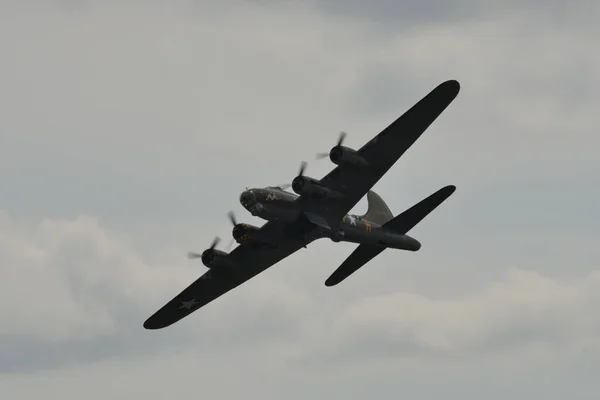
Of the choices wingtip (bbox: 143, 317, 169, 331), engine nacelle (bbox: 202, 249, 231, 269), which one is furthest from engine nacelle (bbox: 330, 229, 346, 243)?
wingtip (bbox: 143, 317, 169, 331)

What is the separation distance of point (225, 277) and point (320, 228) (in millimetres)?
9782

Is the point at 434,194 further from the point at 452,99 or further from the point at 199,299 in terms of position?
the point at 199,299

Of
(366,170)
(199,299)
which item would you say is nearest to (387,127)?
(366,170)

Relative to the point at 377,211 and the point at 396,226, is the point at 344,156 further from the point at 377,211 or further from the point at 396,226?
the point at 377,211

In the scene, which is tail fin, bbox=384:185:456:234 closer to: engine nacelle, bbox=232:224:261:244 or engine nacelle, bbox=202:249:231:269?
engine nacelle, bbox=232:224:261:244

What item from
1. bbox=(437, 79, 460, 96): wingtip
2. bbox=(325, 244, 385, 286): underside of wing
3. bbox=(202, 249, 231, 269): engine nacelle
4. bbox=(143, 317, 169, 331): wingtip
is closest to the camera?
bbox=(437, 79, 460, 96): wingtip

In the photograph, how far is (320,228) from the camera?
6625cm

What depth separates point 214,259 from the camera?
7131cm

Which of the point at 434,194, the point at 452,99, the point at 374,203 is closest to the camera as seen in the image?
the point at 452,99

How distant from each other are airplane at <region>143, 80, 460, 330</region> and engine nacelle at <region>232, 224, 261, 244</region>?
0.07ft

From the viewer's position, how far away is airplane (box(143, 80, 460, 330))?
63.2 meters

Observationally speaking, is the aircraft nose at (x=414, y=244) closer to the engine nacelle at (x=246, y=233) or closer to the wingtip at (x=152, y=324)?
the engine nacelle at (x=246, y=233)

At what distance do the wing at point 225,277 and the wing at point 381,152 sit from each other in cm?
387

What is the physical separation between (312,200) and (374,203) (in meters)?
9.20
